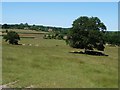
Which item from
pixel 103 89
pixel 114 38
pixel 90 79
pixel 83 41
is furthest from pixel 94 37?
pixel 114 38

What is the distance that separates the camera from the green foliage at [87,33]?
3223 inches

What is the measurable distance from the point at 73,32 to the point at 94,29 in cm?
610

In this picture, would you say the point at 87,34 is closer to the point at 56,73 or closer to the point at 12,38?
the point at 12,38

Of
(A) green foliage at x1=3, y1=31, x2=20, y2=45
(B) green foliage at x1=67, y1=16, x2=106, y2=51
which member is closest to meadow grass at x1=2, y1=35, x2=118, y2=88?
(B) green foliage at x1=67, y1=16, x2=106, y2=51

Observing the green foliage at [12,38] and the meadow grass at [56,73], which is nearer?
the meadow grass at [56,73]

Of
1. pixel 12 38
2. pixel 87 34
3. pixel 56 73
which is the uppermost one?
pixel 87 34

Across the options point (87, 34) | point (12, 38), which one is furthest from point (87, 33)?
point (12, 38)

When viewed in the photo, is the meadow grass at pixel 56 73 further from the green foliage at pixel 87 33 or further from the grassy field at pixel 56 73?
the green foliage at pixel 87 33

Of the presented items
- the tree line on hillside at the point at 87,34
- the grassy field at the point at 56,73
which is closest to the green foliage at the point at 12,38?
the tree line on hillside at the point at 87,34

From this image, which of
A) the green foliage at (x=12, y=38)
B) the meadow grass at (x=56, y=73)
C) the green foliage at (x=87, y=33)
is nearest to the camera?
the meadow grass at (x=56, y=73)

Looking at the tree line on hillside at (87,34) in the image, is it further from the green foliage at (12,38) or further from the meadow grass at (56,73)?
the meadow grass at (56,73)

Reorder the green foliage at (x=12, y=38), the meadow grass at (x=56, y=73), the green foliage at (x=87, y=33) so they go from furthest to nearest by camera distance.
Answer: the green foliage at (x=12, y=38)
the green foliage at (x=87, y=33)
the meadow grass at (x=56, y=73)

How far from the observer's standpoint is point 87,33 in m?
83.7

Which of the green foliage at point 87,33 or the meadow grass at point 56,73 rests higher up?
the green foliage at point 87,33
